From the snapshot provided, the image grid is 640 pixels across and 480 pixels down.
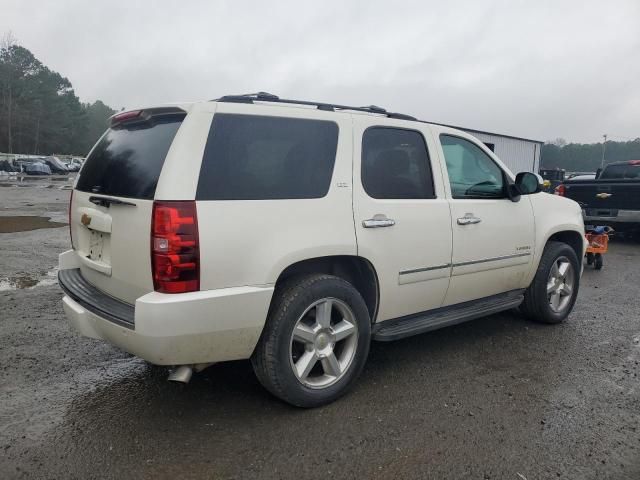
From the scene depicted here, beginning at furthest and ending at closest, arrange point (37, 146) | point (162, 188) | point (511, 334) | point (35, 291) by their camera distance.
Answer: point (37, 146) < point (35, 291) < point (511, 334) < point (162, 188)

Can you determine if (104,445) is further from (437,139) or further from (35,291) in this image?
(35,291)

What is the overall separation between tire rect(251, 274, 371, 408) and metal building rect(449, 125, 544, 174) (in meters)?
26.0

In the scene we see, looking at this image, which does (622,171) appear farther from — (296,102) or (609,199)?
(296,102)

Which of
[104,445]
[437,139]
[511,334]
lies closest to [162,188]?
[104,445]

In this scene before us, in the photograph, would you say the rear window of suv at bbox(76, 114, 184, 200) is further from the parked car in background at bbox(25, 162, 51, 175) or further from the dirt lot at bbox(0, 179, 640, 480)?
the parked car in background at bbox(25, 162, 51, 175)

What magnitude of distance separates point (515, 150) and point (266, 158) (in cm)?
3137

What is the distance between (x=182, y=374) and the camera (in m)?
2.79

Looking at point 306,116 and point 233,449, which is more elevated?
point 306,116

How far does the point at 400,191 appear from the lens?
11.7ft

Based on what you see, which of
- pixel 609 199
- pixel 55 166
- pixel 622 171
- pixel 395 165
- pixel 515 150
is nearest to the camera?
pixel 395 165

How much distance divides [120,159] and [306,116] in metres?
1.20

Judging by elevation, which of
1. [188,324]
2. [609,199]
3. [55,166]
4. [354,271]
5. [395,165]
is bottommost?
[188,324]

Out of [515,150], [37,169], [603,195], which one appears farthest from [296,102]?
[37,169]

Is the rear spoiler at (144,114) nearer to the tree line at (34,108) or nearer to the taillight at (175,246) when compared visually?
the taillight at (175,246)
